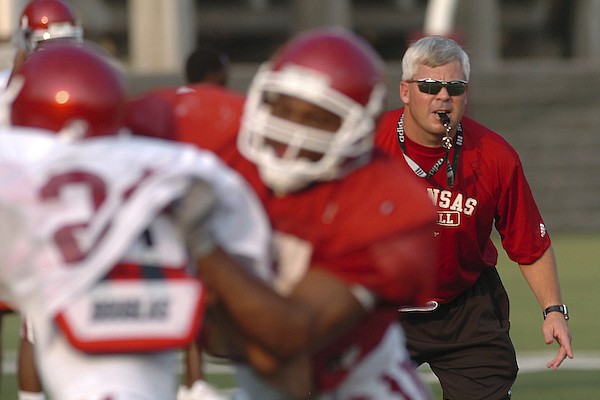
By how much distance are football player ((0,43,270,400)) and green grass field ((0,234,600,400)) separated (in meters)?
4.14

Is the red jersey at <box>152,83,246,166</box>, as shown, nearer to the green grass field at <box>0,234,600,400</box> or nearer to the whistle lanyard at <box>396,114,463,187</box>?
the whistle lanyard at <box>396,114,463,187</box>

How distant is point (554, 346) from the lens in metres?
8.95

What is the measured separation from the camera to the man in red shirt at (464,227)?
5422 millimetres

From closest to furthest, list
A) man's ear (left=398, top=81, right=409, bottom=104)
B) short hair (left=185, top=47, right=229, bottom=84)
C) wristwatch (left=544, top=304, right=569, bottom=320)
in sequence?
wristwatch (left=544, top=304, right=569, bottom=320)
man's ear (left=398, top=81, right=409, bottom=104)
short hair (left=185, top=47, right=229, bottom=84)

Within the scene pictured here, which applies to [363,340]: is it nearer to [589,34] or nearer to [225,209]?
[225,209]

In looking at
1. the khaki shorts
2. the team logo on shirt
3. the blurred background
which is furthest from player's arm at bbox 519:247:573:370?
the blurred background

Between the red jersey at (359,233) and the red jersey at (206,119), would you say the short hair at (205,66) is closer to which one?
the red jersey at (206,119)

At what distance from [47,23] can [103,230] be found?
4461 mm

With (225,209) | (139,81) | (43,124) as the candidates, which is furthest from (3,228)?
(139,81)

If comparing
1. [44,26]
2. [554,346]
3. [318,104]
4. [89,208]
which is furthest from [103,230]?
[554,346]

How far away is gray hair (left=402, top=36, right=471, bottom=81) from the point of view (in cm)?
557

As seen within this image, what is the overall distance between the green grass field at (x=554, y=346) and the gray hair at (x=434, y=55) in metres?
2.25

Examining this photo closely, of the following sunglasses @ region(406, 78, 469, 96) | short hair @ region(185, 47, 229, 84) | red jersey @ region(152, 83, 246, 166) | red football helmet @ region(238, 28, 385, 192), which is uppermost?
red football helmet @ region(238, 28, 385, 192)

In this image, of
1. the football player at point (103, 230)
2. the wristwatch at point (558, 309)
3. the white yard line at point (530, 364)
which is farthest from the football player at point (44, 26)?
the football player at point (103, 230)
